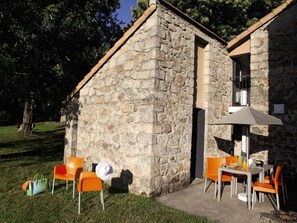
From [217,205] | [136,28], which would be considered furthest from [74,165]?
[136,28]

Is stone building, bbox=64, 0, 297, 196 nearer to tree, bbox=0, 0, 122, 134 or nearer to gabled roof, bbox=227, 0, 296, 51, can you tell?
gabled roof, bbox=227, 0, 296, 51

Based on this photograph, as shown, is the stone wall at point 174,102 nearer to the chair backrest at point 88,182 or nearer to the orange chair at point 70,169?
the chair backrest at point 88,182

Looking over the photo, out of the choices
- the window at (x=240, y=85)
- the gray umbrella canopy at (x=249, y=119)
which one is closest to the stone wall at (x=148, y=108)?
the gray umbrella canopy at (x=249, y=119)

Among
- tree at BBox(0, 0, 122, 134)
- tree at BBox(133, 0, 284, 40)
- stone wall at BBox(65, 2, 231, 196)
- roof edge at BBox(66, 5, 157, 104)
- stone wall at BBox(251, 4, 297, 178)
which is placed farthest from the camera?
tree at BBox(133, 0, 284, 40)

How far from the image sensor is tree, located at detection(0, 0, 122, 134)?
8.88 m

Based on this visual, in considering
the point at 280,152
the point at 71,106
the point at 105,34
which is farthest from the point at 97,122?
the point at 105,34

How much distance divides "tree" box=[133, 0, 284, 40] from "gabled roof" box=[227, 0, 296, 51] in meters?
5.92

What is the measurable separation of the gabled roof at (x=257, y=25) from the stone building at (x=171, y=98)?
1.4 inches

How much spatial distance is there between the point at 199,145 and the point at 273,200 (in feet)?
8.83

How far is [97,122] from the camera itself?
25.8 ft

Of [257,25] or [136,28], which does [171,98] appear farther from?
[257,25]

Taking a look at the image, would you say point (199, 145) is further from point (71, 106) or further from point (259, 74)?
point (71, 106)

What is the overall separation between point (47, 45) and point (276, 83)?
29.0 feet

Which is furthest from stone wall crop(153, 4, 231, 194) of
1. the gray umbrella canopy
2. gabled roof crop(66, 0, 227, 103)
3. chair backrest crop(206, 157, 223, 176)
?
the gray umbrella canopy
